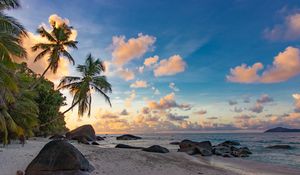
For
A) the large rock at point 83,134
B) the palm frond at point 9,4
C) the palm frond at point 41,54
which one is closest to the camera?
the palm frond at point 9,4

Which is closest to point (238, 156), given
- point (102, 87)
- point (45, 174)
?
point (102, 87)

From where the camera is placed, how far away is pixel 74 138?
46781mm

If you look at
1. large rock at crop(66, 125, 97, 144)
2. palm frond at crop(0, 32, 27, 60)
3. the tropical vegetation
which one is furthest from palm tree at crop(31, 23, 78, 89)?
large rock at crop(66, 125, 97, 144)

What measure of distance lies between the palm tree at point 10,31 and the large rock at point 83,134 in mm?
32737

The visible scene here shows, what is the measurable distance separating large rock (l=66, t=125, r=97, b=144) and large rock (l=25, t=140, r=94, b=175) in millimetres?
34326

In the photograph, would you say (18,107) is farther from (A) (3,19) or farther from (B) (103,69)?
(B) (103,69)

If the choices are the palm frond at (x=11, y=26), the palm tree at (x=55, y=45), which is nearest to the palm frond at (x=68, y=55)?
the palm tree at (x=55, y=45)

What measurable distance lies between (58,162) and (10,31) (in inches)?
275

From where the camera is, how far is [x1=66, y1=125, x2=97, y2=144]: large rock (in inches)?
1876

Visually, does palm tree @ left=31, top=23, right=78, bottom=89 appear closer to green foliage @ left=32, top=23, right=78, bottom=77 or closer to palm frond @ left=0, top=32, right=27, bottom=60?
green foliage @ left=32, top=23, right=78, bottom=77

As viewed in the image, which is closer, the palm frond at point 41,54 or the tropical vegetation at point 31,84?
the tropical vegetation at point 31,84

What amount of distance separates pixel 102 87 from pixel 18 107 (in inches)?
430

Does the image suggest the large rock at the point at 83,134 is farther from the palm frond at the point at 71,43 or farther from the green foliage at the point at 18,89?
the palm frond at the point at 71,43

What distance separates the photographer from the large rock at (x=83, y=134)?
47659 mm
